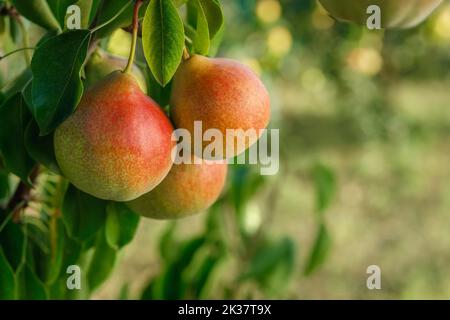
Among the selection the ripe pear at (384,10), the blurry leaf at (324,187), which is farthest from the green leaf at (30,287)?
the blurry leaf at (324,187)

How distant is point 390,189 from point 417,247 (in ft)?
1.59

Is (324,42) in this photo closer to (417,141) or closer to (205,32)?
(417,141)

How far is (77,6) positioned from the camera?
726 millimetres

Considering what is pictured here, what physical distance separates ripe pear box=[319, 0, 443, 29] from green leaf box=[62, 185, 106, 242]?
0.33 metres

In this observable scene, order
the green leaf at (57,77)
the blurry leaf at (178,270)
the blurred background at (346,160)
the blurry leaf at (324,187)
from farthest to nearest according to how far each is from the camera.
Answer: the blurred background at (346,160) → the blurry leaf at (324,187) → the blurry leaf at (178,270) → the green leaf at (57,77)

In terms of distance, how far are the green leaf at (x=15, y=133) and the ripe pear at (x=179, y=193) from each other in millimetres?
119

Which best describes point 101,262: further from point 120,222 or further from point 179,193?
point 179,193

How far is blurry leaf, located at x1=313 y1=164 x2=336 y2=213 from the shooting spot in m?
1.43

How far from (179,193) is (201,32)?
0.53 feet

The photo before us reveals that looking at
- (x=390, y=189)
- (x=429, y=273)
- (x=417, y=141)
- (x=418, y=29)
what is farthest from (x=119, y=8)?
(x=417, y=141)

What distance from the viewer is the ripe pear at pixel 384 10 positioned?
66 cm

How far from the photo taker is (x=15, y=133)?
0.75 meters

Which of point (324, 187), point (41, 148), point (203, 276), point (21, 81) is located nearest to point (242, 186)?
point (324, 187)

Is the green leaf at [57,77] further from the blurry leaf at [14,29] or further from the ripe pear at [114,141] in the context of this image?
the blurry leaf at [14,29]
